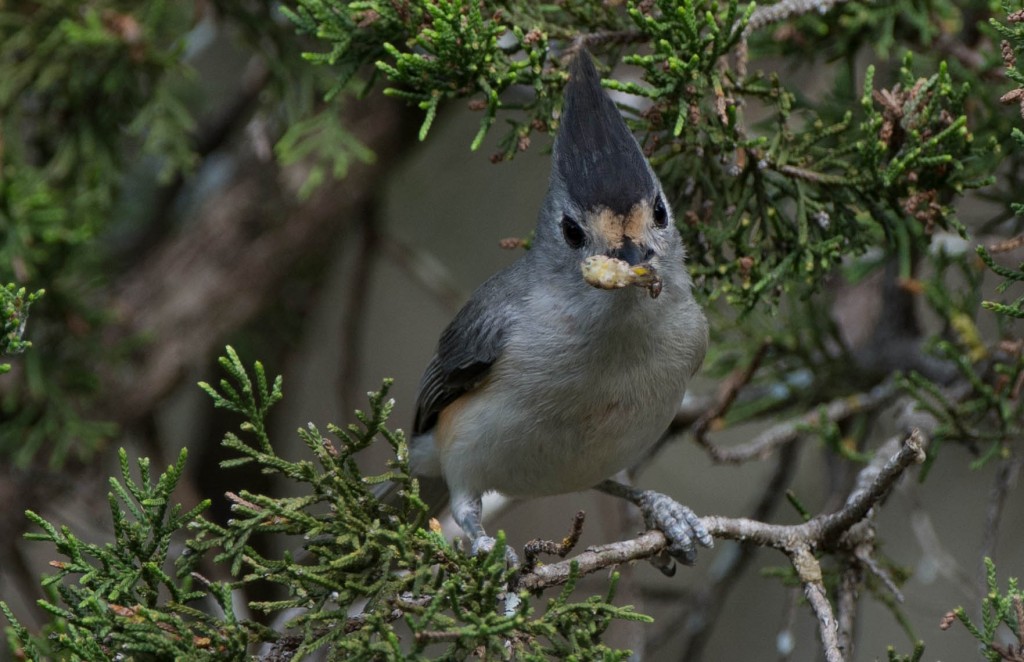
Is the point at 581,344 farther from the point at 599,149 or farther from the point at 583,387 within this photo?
the point at 599,149

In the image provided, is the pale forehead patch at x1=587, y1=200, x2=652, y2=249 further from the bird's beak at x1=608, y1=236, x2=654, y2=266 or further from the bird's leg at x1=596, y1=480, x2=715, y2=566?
the bird's leg at x1=596, y1=480, x2=715, y2=566

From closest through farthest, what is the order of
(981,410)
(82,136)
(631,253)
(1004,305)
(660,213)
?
(1004,305), (631,253), (660,213), (981,410), (82,136)

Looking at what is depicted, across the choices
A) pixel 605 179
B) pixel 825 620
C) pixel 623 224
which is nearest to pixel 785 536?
pixel 825 620

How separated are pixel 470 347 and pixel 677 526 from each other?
2.51 ft

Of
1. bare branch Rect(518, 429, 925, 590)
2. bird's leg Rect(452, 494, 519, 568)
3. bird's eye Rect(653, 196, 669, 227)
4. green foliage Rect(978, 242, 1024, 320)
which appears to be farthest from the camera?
bird's leg Rect(452, 494, 519, 568)

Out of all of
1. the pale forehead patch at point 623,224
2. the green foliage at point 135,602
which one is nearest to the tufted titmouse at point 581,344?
the pale forehead patch at point 623,224

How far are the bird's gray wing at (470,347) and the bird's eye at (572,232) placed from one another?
281 mm

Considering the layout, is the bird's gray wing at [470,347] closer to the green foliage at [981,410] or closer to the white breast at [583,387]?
the white breast at [583,387]

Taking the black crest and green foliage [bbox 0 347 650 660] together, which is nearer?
green foliage [bbox 0 347 650 660]

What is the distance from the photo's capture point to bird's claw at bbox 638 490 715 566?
106 inches

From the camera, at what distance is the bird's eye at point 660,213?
262 centimetres

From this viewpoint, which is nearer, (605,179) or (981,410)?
(605,179)

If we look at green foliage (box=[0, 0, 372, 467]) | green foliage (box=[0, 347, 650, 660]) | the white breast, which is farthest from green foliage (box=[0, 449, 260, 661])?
green foliage (box=[0, 0, 372, 467])

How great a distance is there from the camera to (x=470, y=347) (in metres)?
3.05
